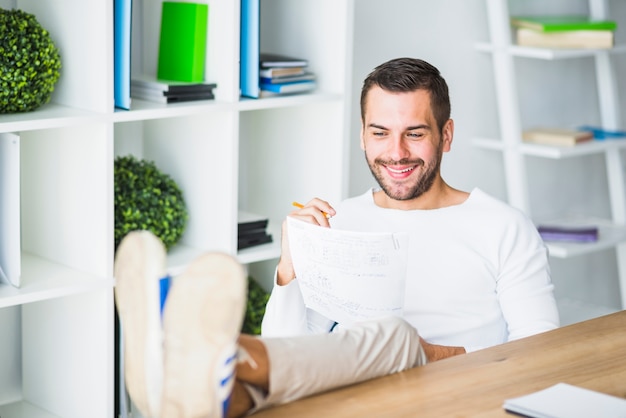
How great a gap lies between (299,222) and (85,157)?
0.67 meters

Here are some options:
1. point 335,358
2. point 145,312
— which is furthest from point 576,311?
point 145,312

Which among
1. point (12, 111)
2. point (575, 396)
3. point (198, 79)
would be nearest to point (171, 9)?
point (198, 79)

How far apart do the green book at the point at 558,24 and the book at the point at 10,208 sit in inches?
74.8

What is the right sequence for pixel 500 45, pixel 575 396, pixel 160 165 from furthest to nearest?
pixel 500 45 → pixel 160 165 → pixel 575 396

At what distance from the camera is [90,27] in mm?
2244

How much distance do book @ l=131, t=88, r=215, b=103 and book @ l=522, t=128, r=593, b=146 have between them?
139 cm

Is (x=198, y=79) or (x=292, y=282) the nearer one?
(x=292, y=282)

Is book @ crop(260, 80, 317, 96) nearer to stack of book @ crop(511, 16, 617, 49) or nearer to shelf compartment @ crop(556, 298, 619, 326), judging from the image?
stack of book @ crop(511, 16, 617, 49)

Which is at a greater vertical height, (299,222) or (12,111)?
(12,111)

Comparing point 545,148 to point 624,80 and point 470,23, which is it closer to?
point 470,23

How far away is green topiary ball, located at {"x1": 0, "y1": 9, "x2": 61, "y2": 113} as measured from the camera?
7.08 feet

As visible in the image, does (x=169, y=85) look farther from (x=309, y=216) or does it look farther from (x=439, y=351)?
(x=439, y=351)

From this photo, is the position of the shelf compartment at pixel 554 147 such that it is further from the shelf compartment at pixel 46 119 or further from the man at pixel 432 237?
the shelf compartment at pixel 46 119

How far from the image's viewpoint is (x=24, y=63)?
2.18 m
